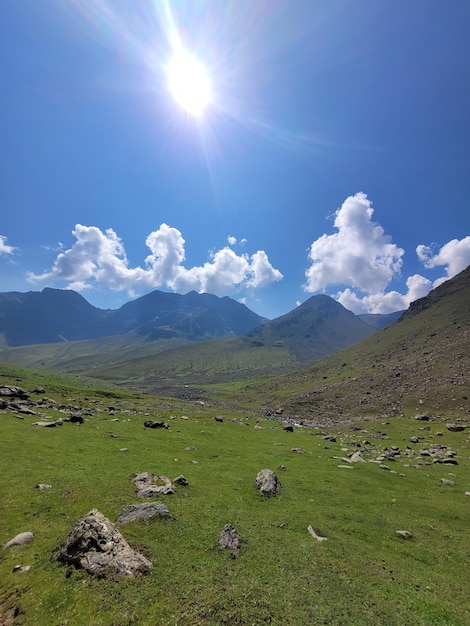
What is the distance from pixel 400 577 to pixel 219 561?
287 inches

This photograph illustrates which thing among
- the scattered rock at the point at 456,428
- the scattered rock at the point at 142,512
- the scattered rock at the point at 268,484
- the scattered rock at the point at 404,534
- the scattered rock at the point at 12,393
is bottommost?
the scattered rock at the point at 456,428

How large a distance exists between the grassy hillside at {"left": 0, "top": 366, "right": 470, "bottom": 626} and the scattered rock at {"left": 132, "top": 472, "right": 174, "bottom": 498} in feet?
1.84

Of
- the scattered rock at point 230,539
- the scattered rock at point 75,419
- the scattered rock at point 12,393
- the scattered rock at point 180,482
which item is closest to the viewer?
the scattered rock at point 230,539

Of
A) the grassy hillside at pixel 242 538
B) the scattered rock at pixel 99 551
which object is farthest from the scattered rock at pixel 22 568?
the scattered rock at pixel 99 551

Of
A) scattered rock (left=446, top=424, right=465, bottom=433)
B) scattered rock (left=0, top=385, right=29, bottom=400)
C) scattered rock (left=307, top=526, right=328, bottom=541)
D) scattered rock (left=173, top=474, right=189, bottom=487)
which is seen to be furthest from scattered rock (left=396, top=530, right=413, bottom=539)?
scattered rock (left=0, top=385, right=29, bottom=400)

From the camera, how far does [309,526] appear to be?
1490 centimetres

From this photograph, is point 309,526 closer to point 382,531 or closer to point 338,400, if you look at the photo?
point 382,531

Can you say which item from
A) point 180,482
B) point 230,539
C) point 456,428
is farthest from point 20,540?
point 456,428

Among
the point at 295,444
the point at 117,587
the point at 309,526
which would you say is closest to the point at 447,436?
the point at 295,444

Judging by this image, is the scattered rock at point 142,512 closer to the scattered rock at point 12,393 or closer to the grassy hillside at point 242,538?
the grassy hillside at point 242,538

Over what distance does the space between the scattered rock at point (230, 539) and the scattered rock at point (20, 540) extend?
310 inches

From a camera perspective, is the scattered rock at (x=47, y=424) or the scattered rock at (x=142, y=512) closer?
the scattered rock at (x=142, y=512)

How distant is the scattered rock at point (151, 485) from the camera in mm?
16742

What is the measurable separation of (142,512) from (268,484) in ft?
27.1
